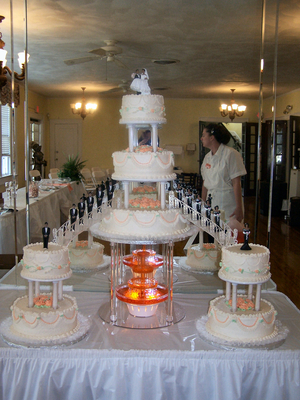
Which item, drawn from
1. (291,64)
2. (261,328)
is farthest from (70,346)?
(291,64)

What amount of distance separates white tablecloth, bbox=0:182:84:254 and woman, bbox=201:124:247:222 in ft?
3.53

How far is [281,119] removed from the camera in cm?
349

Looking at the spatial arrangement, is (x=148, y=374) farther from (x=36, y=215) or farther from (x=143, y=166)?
(x=36, y=215)

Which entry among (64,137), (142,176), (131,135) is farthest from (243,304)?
(64,137)

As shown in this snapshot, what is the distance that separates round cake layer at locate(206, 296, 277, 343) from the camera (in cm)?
194

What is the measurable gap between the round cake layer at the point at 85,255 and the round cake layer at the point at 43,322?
1.27 meters

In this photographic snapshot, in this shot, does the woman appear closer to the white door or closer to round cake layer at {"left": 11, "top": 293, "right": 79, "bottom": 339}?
the white door

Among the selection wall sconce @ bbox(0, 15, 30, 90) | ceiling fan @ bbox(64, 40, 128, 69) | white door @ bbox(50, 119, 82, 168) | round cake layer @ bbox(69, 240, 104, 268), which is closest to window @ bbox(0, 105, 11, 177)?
wall sconce @ bbox(0, 15, 30, 90)

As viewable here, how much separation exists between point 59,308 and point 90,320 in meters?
0.28

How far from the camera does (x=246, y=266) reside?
1907 millimetres

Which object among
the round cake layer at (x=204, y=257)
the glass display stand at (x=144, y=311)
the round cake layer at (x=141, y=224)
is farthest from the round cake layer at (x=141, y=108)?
the round cake layer at (x=204, y=257)

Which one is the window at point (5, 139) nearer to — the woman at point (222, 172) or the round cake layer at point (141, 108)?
the round cake layer at point (141, 108)

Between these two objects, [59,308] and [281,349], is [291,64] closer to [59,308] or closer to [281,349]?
[281,349]

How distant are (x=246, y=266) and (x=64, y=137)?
202cm
